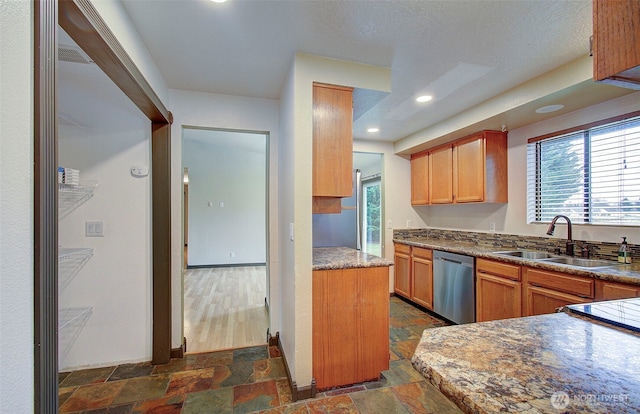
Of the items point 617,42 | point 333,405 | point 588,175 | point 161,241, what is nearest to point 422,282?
point 588,175

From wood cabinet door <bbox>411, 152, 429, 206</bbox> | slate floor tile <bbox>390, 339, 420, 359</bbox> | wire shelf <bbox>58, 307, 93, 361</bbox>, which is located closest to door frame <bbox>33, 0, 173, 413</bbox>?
wire shelf <bbox>58, 307, 93, 361</bbox>

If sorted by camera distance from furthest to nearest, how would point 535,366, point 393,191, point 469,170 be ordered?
1. point 393,191
2. point 469,170
3. point 535,366

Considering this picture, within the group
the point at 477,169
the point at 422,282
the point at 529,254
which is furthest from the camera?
the point at 422,282

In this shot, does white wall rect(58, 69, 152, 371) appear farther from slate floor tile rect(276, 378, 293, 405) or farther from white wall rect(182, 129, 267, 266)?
white wall rect(182, 129, 267, 266)

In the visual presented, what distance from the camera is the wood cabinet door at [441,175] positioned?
3.59m

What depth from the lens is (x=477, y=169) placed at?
3.19 metres

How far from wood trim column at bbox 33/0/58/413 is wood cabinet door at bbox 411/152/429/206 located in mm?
3932

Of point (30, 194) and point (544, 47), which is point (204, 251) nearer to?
point (30, 194)

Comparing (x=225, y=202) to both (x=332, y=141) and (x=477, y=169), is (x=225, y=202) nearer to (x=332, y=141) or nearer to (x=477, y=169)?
(x=332, y=141)

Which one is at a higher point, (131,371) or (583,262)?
(583,262)

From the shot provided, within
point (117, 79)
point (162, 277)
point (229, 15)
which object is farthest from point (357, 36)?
point (162, 277)

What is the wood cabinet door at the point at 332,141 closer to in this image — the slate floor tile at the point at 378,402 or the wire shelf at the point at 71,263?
the slate floor tile at the point at 378,402

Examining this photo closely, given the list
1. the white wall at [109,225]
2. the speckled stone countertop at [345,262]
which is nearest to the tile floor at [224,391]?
the white wall at [109,225]

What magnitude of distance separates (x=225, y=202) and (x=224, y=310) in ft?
10.9
